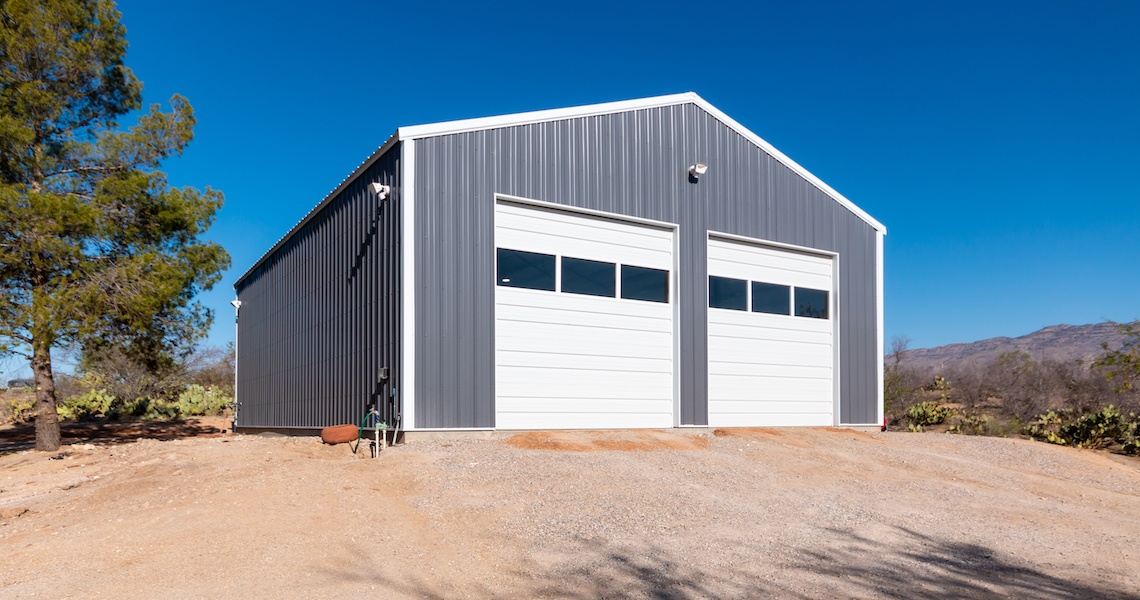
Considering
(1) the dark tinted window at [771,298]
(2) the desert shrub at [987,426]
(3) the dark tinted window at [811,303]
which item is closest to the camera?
(1) the dark tinted window at [771,298]

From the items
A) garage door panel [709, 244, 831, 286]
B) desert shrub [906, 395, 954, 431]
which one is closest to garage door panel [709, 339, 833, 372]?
garage door panel [709, 244, 831, 286]

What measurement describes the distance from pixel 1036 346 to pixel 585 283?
3231 inches

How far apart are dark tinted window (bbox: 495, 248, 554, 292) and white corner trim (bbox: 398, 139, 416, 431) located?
4.94 ft

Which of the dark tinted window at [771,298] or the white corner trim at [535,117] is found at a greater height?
the white corner trim at [535,117]

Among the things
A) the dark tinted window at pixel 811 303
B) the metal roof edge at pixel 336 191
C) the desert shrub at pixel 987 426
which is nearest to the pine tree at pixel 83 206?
the metal roof edge at pixel 336 191

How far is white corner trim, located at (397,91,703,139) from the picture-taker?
473 inches

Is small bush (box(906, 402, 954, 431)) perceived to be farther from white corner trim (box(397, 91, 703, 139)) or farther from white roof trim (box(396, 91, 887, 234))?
white corner trim (box(397, 91, 703, 139))

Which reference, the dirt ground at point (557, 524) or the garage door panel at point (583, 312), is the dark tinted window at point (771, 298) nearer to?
the garage door panel at point (583, 312)

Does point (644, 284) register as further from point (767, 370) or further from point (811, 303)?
point (811, 303)

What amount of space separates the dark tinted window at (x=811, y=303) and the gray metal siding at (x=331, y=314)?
8762 millimetres

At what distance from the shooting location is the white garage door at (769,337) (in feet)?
49.9

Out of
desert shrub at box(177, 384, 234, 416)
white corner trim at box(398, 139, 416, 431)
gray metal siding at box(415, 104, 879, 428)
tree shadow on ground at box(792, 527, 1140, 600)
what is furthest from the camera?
desert shrub at box(177, 384, 234, 416)

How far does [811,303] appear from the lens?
16.8m

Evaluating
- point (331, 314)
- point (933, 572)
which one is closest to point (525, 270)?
point (331, 314)
